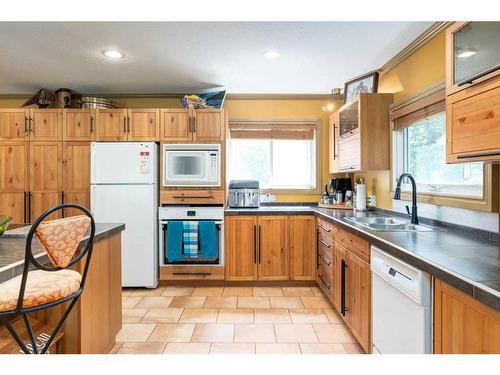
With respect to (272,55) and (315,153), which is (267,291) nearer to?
(315,153)

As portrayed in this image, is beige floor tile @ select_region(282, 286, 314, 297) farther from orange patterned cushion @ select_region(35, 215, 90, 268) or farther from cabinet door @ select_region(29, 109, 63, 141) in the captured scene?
cabinet door @ select_region(29, 109, 63, 141)

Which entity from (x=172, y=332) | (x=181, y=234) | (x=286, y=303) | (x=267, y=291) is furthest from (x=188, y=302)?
(x=286, y=303)

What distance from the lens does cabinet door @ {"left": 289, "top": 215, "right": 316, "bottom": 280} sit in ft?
12.1

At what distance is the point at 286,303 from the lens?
3184 millimetres

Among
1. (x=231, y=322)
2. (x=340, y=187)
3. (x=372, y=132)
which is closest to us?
(x=231, y=322)

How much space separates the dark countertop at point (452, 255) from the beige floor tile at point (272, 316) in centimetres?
109

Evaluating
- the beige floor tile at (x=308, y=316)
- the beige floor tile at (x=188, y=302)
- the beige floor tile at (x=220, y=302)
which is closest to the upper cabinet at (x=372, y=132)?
the beige floor tile at (x=308, y=316)

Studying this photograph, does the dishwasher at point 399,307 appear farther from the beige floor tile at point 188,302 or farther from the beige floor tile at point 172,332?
the beige floor tile at point 188,302

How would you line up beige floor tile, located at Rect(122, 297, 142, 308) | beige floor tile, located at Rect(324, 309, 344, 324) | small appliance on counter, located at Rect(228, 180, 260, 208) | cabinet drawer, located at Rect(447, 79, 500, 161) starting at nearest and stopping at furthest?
cabinet drawer, located at Rect(447, 79, 500, 161) < beige floor tile, located at Rect(324, 309, 344, 324) < beige floor tile, located at Rect(122, 297, 142, 308) < small appliance on counter, located at Rect(228, 180, 260, 208)

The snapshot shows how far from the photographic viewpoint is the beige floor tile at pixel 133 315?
2.79 meters

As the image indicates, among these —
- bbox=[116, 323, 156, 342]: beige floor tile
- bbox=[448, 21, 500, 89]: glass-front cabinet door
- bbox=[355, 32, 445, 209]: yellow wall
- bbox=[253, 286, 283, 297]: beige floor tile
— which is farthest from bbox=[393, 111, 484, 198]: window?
bbox=[116, 323, 156, 342]: beige floor tile

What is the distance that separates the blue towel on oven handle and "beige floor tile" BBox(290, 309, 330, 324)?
1285 millimetres

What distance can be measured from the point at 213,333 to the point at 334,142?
2.59 m
